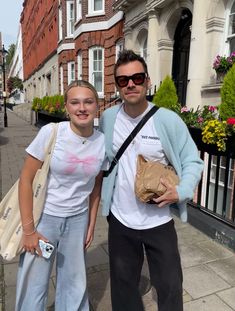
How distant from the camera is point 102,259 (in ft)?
11.4

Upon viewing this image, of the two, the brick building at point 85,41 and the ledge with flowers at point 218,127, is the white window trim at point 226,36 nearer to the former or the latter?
the ledge with flowers at point 218,127

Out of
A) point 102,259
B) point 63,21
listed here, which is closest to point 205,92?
point 102,259

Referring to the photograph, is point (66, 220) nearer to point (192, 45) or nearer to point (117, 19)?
point (192, 45)

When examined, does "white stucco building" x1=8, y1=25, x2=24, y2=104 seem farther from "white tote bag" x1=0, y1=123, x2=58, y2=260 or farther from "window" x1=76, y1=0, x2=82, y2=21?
"white tote bag" x1=0, y1=123, x2=58, y2=260

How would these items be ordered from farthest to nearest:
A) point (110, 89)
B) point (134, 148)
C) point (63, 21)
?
point (63, 21) → point (110, 89) → point (134, 148)

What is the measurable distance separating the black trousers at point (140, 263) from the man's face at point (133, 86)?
81cm

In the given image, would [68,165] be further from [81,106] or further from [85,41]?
[85,41]

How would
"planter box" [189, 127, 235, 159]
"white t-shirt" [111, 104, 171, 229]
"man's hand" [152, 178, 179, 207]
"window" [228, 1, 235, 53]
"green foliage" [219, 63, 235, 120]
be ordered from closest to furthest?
"man's hand" [152, 178, 179, 207] < "white t-shirt" [111, 104, 171, 229] < "planter box" [189, 127, 235, 159] < "green foliage" [219, 63, 235, 120] < "window" [228, 1, 235, 53]

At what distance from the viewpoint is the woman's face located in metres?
1.87

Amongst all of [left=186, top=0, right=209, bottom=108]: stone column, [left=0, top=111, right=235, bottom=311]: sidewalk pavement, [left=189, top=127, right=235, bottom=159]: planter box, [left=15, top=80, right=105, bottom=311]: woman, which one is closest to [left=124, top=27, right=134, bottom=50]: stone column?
[left=186, top=0, right=209, bottom=108]: stone column

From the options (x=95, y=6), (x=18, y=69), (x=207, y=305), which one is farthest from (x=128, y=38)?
(x=18, y=69)

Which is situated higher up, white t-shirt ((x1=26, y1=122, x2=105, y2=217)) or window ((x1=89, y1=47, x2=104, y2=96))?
window ((x1=89, y1=47, x2=104, y2=96))

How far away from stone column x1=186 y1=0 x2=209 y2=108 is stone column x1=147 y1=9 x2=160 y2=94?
8.14 feet

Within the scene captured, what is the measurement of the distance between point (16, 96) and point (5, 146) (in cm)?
6434
